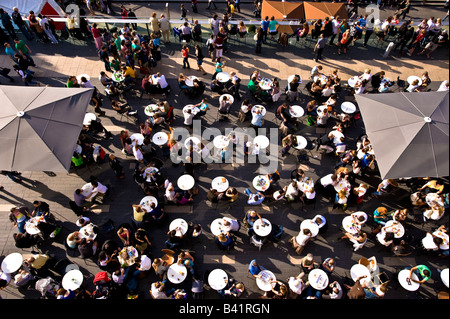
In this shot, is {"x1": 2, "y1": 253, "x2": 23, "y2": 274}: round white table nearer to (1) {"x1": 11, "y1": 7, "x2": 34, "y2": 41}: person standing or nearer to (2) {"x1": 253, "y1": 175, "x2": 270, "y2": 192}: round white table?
(2) {"x1": 253, "y1": 175, "x2": 270, "y2": 192}: round white table

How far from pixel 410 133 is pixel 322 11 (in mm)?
12355

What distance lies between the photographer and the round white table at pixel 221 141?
12734 millimetres

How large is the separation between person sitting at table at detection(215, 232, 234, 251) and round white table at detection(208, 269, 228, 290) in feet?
2.96

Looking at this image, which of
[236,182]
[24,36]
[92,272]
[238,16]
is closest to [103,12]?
[24,36]

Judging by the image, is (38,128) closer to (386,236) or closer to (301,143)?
(301,143)

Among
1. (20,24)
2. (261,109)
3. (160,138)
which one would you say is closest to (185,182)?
(160,138)

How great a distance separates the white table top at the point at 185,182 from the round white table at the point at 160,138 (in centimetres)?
187

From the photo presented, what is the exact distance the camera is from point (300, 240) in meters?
10.3

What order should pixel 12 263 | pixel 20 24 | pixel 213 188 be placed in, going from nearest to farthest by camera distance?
pixel 12 263 < pixel 213 188 < pixel 20 24

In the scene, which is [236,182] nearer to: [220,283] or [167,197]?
[167,197]

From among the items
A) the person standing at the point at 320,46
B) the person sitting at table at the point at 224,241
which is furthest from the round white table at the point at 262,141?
the person standing at the point at 320,46

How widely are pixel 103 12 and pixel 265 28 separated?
41.4ft

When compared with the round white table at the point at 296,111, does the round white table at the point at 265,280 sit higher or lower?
lower

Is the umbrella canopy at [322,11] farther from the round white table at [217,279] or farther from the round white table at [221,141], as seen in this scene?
the round white table at [217,279]
